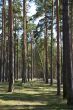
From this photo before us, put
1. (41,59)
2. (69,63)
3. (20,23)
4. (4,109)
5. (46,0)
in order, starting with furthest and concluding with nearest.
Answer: (41,59)
(20,23)
(46,0)
(69,63)
(4,109)

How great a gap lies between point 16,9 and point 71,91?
26.8 meters

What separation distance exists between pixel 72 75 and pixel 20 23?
34.0 metres

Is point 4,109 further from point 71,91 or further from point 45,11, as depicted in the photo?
point 45,11

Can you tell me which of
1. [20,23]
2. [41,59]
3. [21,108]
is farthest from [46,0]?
[41,59]

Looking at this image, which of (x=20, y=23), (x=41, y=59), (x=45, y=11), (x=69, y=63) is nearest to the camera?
(x=69, y=63)

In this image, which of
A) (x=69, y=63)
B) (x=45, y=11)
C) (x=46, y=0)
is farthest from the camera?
(x=45, y=11)

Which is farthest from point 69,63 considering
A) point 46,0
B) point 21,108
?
point 46,0

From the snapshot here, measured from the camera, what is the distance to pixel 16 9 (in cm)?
4194

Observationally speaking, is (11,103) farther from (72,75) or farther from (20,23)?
(20,23)

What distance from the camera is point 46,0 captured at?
3991cm

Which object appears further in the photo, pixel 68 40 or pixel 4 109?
pixel 68 40

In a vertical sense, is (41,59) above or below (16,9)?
below

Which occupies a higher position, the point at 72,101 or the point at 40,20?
the point at 40,20

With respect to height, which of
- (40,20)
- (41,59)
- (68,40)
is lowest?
(41,59)
